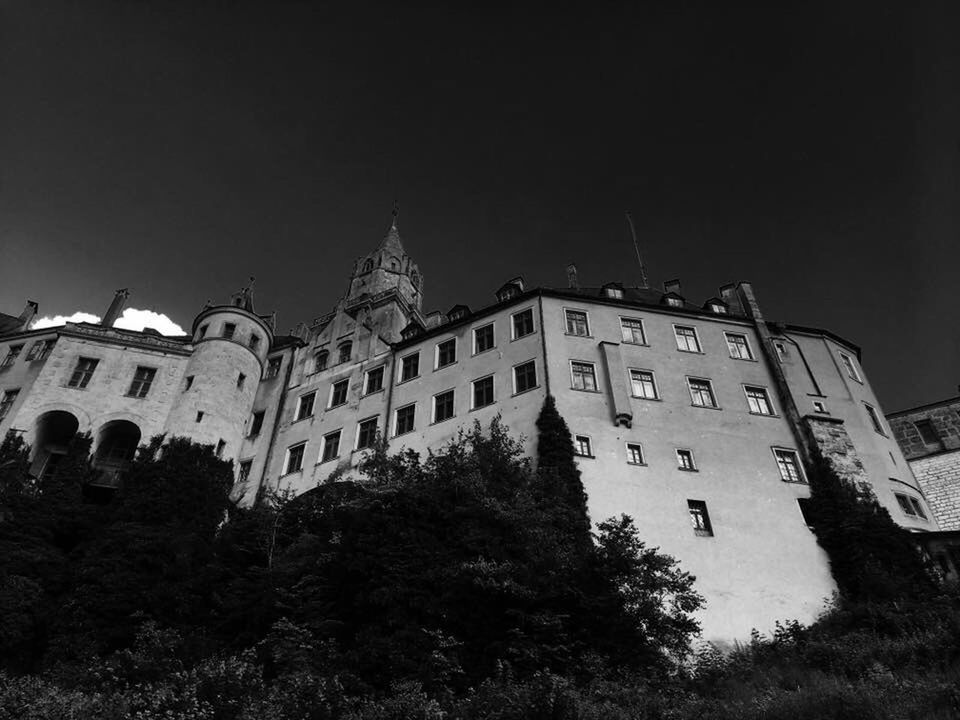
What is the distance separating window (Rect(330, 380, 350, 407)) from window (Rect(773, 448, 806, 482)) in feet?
74.4

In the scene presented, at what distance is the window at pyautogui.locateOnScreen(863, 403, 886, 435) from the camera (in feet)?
115

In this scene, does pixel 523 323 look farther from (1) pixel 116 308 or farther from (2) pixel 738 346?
(1) pixel 116 308

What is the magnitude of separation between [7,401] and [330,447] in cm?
1897

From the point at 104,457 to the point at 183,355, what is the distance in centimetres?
773

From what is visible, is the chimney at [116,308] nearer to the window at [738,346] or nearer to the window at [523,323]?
the window at [523,323]

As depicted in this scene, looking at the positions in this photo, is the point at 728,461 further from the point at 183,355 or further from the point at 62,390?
the point at 62,390

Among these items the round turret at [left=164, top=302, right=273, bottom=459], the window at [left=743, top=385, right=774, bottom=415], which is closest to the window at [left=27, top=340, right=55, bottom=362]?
the round turret at [left=164, top=302, right=273, bottom=459]

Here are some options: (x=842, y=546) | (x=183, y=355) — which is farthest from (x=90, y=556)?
(x=842, y=546)

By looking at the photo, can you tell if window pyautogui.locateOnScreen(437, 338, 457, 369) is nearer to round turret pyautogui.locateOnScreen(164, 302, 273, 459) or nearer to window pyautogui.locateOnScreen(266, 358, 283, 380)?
window pyautogui.locateOnScreen(266, 358, 283, 380)

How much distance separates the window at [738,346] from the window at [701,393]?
302 cm

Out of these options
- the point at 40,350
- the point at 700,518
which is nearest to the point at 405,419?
the point at 700,518

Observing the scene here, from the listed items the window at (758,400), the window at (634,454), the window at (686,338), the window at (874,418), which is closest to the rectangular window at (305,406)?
the window at (634,454)

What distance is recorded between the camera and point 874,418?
35625 mm

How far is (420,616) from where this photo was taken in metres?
22.1
